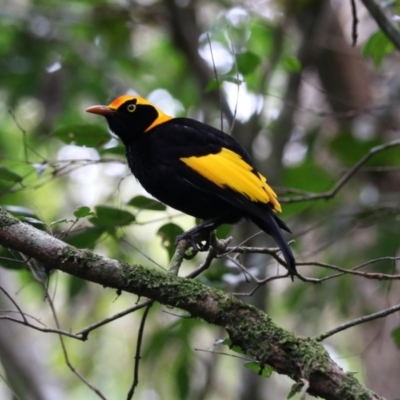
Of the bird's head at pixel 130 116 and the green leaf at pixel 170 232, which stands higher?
the bird's head at pixel 130 116

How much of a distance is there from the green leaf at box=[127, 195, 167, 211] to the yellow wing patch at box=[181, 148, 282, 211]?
1.04 ft

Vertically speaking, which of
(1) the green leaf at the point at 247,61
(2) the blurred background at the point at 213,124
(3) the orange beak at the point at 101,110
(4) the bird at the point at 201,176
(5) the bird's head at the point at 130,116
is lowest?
(2) the blurred background at the point at 213,124

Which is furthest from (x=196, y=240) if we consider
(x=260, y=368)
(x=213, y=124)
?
(x=213, y=124)

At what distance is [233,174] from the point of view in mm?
3363

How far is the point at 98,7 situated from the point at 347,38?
2716mm

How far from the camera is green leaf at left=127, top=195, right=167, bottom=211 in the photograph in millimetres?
3641

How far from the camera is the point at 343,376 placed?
2.34 m

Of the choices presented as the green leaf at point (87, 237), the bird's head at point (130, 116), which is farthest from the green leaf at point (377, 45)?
the green leaf at point (87, 237)

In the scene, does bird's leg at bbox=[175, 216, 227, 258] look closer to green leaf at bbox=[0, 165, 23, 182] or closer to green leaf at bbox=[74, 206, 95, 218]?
green leaf at bbox=[74, 206, 95, 218]

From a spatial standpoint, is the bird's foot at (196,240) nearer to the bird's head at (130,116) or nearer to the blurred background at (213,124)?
the blurred background at (213,124)

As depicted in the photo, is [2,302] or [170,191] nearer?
[170,191]

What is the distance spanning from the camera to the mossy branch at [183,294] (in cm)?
240

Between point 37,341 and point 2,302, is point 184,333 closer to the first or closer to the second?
point 2,302

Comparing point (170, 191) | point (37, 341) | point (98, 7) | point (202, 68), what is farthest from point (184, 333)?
point (37, 341)
